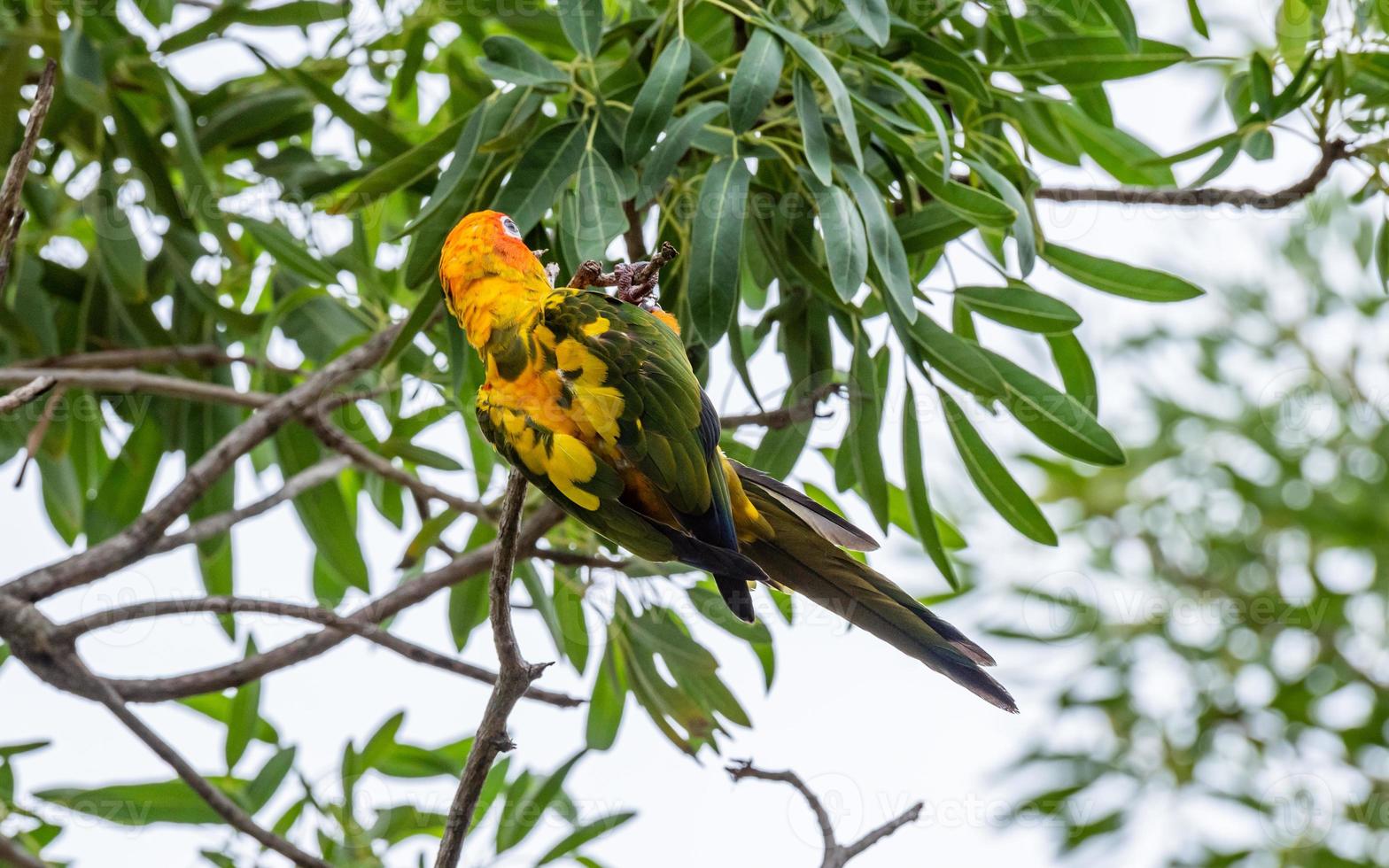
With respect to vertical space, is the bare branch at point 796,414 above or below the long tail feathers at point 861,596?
above

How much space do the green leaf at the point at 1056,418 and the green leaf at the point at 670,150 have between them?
0.49 m

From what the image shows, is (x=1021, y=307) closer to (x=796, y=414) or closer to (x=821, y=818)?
(x=796, y=414)

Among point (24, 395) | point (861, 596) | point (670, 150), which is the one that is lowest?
point (861, 596)

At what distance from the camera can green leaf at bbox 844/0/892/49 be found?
1337mm

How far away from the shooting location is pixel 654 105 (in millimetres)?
1399

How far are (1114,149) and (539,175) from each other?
951 mm

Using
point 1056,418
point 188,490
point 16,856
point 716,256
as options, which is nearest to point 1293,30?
point 1056,418

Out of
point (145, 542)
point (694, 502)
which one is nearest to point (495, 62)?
point (694, 502)

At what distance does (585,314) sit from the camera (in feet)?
4.01

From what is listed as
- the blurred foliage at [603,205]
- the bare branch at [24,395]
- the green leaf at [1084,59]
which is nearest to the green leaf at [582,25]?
the blurred foliage at [603,205]

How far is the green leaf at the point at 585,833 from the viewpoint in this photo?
1.96 meters

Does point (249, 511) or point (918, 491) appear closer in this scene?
point (918, 491)

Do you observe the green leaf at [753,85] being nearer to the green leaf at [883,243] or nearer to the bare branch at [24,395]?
the green leaf at [883,243]

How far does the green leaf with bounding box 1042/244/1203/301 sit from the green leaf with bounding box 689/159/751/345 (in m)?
0.51
